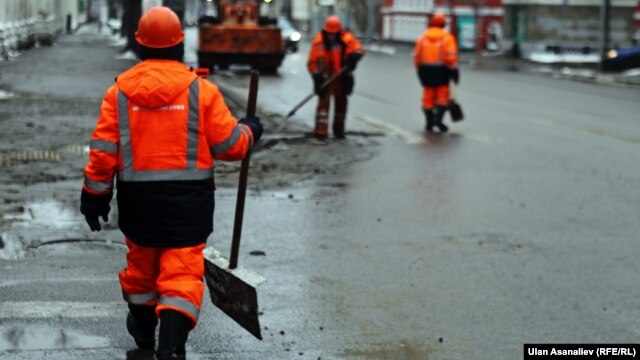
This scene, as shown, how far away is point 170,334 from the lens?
5.52m

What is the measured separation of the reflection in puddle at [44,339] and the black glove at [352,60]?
9.78m

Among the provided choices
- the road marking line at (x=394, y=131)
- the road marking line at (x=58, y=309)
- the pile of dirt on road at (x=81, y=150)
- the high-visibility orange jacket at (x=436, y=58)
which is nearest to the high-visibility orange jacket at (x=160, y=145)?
the road marking line at (x=58, y=309)

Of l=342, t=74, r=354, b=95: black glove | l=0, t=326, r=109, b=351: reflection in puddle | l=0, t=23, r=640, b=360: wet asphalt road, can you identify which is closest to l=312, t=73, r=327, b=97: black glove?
l=342, t=74, r=354, b=95: black glove

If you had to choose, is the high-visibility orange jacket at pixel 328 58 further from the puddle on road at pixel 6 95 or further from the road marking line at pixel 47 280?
the road marking line at pixel 47 280

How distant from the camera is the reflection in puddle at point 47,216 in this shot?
9781 mm

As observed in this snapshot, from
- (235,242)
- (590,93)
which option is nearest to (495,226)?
(235,242)

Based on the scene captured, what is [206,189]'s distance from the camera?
5750 mm

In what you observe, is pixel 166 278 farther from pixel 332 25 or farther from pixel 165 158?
pixel 332 25

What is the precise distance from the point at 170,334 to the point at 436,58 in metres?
12.6

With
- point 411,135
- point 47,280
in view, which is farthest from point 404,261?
point 411,135

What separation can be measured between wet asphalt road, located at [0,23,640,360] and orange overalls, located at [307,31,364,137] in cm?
92

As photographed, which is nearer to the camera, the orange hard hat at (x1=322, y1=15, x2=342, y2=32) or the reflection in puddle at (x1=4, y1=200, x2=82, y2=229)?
the reflection in puddle at (x1=4, y1=200, x2=82, y2=229)

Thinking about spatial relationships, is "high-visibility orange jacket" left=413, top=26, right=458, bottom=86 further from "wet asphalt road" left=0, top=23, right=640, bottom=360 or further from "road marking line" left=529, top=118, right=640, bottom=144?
"road marking line" left=529, top=118, right=640, bottom=144

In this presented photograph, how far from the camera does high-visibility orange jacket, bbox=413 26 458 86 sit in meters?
17.6
